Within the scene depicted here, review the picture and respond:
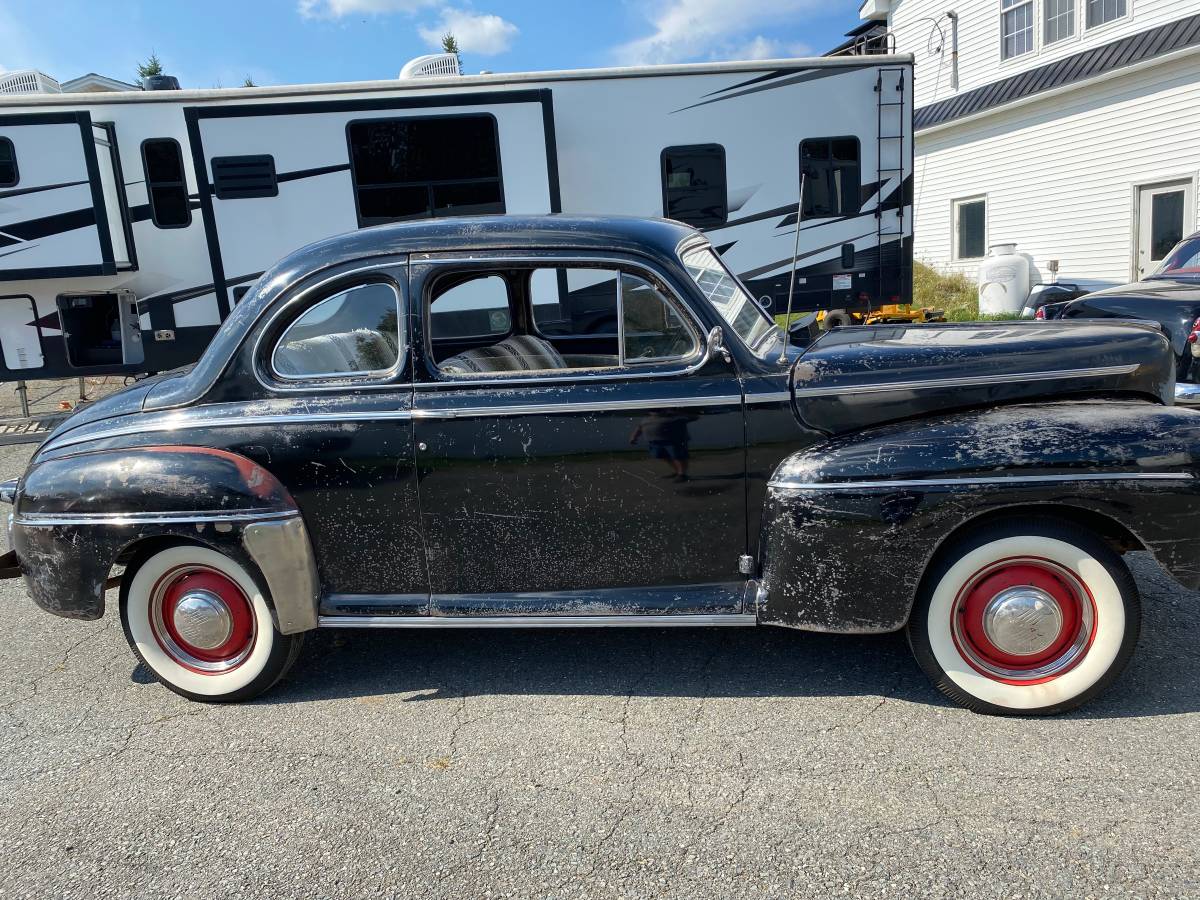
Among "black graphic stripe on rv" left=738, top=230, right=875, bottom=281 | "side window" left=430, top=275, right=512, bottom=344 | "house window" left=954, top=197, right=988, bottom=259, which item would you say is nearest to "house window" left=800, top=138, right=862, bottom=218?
"black graphic stripe on rv" left=738, top=230, right=875, bottom=281

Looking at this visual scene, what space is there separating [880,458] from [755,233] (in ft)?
21.9

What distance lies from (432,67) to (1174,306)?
7323 mm

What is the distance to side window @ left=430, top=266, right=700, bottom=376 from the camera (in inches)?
124

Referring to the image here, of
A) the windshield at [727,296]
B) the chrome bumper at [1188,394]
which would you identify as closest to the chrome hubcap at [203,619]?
the windshield at [727,296]

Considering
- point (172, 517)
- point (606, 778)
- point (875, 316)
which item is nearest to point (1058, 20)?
point (875, 316)

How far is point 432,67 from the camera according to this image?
8.99 metres

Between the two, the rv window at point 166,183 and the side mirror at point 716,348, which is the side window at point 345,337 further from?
the rv window at point 166,183

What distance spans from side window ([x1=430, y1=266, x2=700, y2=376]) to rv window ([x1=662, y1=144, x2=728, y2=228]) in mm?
4840

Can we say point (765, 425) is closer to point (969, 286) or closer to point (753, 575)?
point (753, 575)

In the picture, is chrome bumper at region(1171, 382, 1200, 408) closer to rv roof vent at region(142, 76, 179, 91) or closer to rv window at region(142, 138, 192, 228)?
rv window at region(142, 138, 192, 228)

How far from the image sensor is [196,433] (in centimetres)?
324

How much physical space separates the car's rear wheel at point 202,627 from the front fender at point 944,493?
1.99m

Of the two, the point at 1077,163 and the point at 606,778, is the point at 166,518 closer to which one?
the point at 606,778

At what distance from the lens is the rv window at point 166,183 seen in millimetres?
8438
